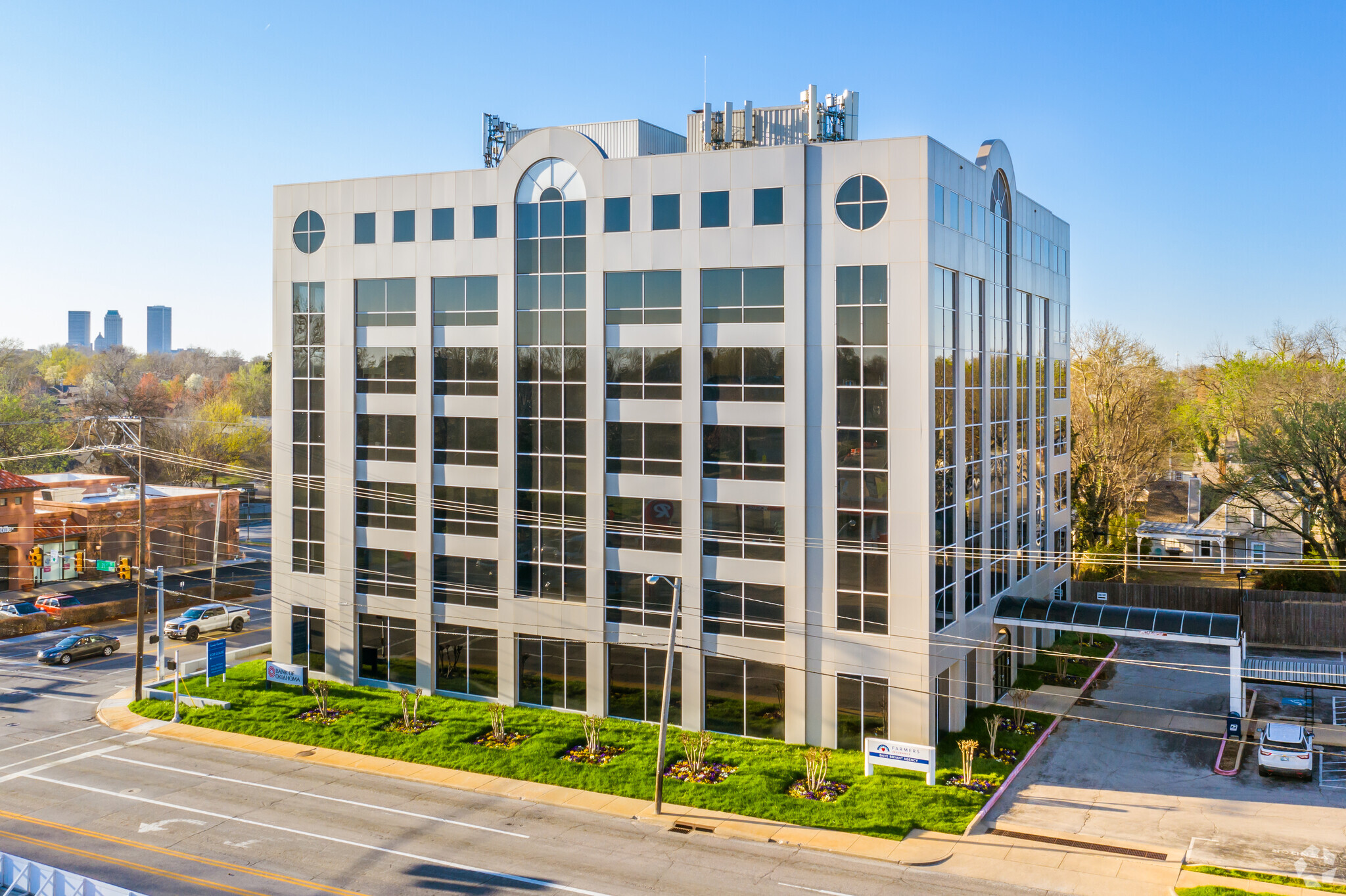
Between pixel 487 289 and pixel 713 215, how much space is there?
9.63 m

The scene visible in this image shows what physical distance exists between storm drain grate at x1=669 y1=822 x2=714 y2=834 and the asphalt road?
316 millimetres

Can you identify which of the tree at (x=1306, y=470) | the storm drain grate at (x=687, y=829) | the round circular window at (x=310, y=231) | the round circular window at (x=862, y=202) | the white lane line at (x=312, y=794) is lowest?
the storm drain grate at (x=687, y=829)

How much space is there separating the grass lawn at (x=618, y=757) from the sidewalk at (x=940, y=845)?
0.40 meters

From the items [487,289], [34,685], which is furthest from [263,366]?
[487,289]

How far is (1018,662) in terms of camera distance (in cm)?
4175

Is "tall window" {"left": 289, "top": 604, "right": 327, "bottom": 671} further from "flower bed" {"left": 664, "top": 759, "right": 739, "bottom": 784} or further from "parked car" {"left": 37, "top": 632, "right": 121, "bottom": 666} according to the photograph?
"flower bed" {"left": 664, "top": 759, "right": 739, "bottom": 784}

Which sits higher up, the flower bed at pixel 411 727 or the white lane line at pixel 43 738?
the flower bed at pixel 411 727

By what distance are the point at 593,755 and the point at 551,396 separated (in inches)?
517

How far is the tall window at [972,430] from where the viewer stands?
3491 centimetres

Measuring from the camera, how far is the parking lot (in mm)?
25391

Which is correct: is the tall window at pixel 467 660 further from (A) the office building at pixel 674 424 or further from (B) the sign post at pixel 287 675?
(B) the sign post at pixel 287 675

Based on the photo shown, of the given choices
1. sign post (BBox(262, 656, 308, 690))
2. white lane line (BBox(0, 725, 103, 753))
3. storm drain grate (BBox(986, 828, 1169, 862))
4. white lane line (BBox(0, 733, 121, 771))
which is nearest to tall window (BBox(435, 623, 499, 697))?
sign post (BBox(262, 656, 308, 690))

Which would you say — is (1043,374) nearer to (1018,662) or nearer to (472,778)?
(1018,662)

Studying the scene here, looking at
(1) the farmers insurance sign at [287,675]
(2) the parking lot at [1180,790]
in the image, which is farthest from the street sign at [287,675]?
(2) the parking lot at [1180,790]
